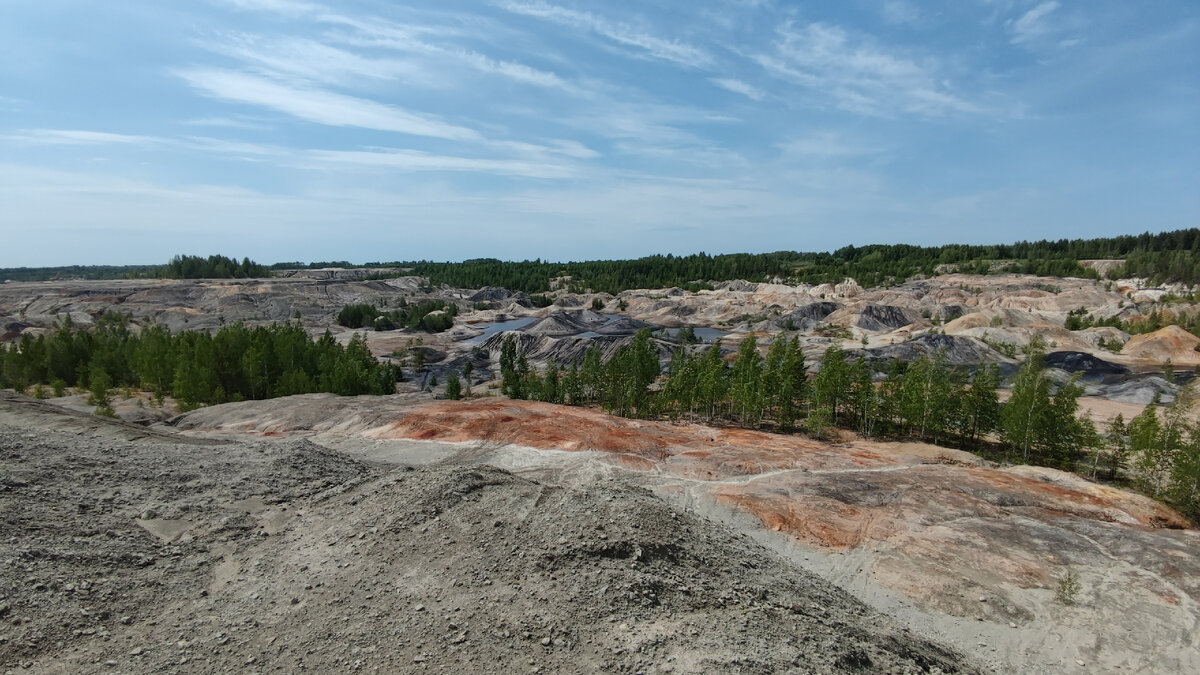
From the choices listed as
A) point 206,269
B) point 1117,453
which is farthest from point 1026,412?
point 206,269

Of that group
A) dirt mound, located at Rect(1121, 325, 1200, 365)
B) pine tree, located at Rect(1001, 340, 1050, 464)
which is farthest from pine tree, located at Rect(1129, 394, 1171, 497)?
dirt mound, located at Rect(1121, 325, 1200, 365)

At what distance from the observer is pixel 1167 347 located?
70.4 m

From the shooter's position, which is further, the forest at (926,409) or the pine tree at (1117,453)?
the pine tree at (1117,453)

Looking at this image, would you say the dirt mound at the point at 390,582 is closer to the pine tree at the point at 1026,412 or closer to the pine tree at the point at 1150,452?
the pine tree at the point at 1150,452

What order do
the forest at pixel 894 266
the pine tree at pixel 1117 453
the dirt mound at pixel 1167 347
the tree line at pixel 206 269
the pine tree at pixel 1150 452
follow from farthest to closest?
the tree line at pixel 206 269 → the forest at pixel 894 266 → the dirt mound at pixel 1167 347 → the pine tree at pixel 1117 453 → the pine tree at pixel 1150 452

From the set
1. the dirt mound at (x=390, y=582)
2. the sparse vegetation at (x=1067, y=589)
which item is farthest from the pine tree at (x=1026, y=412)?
the dirt mound at (x=390, y=582)

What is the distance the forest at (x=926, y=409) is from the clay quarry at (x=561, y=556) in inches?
151

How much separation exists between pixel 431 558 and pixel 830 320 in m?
100.0

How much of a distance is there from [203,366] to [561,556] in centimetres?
4298

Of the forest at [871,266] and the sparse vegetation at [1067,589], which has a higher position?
the forest at [871,266]

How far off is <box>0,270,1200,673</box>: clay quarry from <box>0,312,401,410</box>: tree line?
11.0 metres

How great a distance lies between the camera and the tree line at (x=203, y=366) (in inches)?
1745

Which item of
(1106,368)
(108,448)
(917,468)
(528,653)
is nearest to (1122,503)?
(917,468)

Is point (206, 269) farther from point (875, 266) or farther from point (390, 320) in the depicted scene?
point (875, 266)
